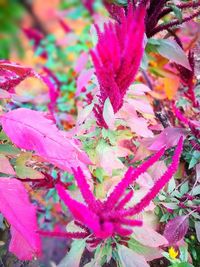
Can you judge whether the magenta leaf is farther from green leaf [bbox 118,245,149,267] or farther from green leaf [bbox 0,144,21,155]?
green leaf [bbox 0,144,21,155]

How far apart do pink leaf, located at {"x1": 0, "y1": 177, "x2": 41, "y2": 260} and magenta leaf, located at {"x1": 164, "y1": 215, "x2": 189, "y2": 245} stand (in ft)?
1.03

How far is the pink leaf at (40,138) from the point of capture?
0.68 metres

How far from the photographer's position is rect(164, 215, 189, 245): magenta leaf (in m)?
0.87

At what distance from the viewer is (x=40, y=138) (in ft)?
2.29

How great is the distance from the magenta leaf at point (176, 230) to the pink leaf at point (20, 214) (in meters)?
0.31

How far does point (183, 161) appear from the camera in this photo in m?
1.15

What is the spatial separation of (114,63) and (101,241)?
0.33 meters

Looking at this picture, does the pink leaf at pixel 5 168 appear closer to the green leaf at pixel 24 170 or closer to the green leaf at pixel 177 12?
the green leaf at pixel 24 170

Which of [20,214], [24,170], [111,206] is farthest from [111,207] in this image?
[24,170]

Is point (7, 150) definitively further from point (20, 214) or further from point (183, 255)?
point (183, 255)

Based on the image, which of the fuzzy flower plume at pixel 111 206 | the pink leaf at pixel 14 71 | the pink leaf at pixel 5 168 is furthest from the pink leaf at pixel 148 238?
the pink leaf at pixel 14 71

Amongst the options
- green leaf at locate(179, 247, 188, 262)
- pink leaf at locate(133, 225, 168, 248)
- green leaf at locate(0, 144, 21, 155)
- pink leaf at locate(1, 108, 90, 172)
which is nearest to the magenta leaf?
green leaf at locate(179, 247, 188, 262)

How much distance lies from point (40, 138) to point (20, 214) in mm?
139

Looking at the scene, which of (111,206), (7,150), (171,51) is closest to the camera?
(111,206)
